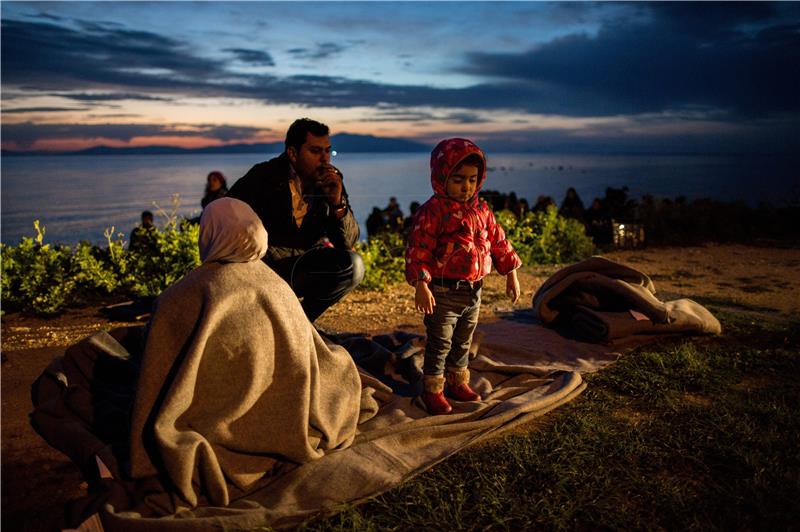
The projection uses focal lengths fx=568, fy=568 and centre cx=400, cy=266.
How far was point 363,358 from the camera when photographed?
512cm

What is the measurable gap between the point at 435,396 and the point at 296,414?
1.26m

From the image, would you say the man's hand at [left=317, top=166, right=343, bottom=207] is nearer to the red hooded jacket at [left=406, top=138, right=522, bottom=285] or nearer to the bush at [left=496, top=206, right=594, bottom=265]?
the red hooded jacket at [left=406, top=138, right=522, bottom=285]

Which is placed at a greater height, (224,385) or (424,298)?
(424,298)

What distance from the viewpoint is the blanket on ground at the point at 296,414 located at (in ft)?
9.61

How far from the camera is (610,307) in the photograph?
19.7 feet

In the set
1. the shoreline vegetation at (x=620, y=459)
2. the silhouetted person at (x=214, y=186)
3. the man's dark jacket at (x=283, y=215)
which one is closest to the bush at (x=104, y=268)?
the shoreline vegetation at (x=620, y=459)

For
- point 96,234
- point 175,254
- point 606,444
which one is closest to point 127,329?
point 175,254

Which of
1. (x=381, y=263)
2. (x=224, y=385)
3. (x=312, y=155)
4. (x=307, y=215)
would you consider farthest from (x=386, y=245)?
(x=224, y=385)

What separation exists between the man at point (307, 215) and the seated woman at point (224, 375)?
208 centimetres

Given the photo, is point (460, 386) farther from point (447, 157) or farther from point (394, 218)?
point (394, 218)

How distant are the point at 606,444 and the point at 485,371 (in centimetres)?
149

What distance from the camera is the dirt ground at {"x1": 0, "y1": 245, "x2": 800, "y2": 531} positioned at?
3197 millimetres

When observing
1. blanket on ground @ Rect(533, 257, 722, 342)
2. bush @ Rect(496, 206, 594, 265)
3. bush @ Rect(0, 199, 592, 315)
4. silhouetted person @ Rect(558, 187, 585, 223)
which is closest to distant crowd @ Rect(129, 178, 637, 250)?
silhouetted person @ Rect(558, 187, 585, 223)

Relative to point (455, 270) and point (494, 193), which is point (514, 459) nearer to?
point (455, 270)
